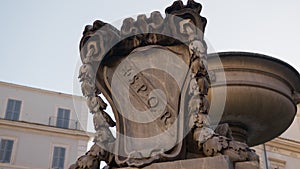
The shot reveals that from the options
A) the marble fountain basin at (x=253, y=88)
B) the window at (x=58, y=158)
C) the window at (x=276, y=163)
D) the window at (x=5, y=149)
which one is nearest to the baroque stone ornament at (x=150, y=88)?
the marble fountain basin at (x=253, y=88)

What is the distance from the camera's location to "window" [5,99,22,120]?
24.0 m

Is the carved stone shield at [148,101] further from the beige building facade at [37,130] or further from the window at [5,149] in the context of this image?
the window at [5,149]

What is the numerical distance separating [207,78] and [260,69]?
1.46 meters

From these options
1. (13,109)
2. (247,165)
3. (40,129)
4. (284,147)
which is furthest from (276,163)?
(247,165)

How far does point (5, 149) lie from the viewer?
22.9m

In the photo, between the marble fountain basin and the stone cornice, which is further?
the stone cornice

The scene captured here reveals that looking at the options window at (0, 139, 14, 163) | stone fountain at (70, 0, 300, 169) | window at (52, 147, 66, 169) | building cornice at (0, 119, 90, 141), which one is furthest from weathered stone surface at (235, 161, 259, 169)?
window at (0, 139, 14, 163)

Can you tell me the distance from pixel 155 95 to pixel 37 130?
22.1 meters

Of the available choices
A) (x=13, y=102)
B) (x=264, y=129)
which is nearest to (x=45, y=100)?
(x=13, y=102)

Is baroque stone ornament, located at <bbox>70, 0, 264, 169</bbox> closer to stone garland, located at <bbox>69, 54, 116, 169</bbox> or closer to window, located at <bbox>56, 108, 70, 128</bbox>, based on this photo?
stone garland, located at <bbox>69, 54, 116, 169</bbox>

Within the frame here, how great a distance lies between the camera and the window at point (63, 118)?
24.5 metres

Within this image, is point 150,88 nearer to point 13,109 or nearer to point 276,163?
point 276,163

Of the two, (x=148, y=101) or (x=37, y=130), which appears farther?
(x=37, y=130)

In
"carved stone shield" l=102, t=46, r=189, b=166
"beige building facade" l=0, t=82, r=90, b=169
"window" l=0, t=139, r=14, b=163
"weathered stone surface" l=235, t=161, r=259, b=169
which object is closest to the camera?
"weathered stone surface" l=235, t=161, r=259, b=169
